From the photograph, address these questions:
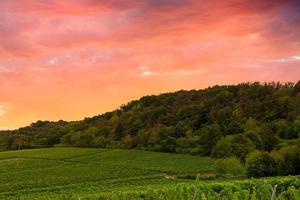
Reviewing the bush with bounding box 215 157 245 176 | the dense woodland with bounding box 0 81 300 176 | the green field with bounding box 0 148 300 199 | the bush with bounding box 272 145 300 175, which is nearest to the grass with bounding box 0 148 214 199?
the green field with bounding box 0 148 300 199

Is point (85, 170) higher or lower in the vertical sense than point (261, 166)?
lower

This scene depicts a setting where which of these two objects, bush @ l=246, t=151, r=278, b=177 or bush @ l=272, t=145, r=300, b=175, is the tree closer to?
bush @ l=272, t=145, r=300, b=175

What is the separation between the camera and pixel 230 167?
275 ft

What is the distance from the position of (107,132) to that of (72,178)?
58.8m

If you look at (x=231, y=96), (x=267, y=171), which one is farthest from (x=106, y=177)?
(x=231, y=96)

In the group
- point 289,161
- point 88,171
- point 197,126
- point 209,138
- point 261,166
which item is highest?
point 197,126

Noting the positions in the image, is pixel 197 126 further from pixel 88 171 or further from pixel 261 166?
pixel 261 166

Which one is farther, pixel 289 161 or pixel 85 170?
pixel 85 170

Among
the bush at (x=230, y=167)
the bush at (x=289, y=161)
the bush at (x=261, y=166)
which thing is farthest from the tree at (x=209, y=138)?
the bush at (x=261, y=166)

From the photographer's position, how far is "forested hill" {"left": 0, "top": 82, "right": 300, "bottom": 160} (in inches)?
4158

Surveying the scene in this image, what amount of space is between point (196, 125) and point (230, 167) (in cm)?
4180

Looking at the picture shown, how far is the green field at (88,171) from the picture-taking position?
6650cm

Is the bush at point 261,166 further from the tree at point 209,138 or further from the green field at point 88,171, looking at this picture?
the tree at point 209,138

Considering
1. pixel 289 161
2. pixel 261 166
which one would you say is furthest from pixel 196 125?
pixel 261 166
